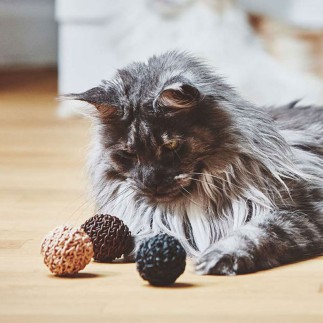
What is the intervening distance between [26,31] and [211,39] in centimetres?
209

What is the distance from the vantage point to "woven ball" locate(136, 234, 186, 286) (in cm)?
196

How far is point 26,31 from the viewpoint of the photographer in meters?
6.34

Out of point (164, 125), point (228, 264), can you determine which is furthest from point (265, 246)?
point (164, 125)

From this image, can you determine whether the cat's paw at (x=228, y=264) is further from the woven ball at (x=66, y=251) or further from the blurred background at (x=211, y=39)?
the blurred background at (x=211, y=39)

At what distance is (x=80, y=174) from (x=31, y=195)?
1.18ft

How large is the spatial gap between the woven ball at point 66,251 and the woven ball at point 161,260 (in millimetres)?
142

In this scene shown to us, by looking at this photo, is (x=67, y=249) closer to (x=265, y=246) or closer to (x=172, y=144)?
(x=172, y=144)

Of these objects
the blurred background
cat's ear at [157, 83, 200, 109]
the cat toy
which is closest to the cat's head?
cat's ear at [157, 83, 200, 109]

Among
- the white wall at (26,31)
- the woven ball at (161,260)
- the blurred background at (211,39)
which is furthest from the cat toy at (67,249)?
the white wall at (26,31)

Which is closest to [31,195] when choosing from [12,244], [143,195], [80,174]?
[80,174]

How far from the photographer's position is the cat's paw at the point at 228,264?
2.04 meters

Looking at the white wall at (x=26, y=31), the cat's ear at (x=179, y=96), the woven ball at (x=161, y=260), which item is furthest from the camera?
the white wall at (x=26, y=31)

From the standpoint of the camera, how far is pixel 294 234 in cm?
215

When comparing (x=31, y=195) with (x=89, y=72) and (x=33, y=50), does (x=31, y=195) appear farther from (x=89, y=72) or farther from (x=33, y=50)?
(x=33, y=50)
